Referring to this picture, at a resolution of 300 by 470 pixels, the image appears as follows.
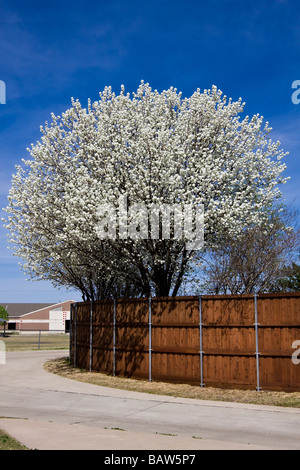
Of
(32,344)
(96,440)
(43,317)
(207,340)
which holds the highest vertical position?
(207,340)

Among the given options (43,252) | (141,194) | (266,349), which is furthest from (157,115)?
(266,349)

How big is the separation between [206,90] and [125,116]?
3635 millimetres

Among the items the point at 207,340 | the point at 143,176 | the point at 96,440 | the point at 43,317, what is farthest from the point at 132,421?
the point at 43,317

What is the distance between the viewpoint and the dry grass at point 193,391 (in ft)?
43.8

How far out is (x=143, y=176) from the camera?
18.2 meters

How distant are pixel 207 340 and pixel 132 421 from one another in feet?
17.8

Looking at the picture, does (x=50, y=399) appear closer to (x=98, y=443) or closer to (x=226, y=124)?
(x=98, y=443)

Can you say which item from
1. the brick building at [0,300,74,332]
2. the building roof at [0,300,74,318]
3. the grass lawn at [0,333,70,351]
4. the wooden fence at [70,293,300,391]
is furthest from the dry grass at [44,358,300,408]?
the building roof at [0,300,74,318]

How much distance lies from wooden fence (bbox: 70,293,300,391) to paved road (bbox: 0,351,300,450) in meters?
1.87

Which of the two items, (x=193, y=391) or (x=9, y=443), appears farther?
(x=193, y=391)

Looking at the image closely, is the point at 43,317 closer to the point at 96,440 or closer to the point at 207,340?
the point at 207,340

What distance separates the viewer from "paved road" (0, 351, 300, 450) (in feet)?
27.1

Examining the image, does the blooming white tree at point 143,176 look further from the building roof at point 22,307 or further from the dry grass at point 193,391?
the building roof at point 22,307

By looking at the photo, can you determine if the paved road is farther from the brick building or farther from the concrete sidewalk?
the brick building
